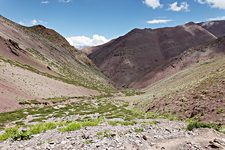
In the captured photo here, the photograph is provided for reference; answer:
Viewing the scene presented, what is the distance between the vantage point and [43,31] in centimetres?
18975

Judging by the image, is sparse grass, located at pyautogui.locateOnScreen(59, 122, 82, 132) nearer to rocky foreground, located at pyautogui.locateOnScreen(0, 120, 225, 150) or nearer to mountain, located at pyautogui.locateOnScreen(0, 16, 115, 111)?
rocky foreground, located at pyautogui.locateOnScreen(0, 120, 225, 150)

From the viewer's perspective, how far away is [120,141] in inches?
717

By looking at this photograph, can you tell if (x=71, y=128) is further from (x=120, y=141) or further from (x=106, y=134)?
(x=120, y=141)

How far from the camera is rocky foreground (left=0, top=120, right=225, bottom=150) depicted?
17391 millimetres

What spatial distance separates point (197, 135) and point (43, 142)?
11576 millimetres

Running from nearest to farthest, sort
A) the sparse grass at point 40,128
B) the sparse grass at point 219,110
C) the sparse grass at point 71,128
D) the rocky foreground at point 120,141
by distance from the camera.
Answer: the rocky foreground at point 120,141
the sparse grass at point 71,128
the sparse grass at point 40,128
the sparse grass at point 219,110

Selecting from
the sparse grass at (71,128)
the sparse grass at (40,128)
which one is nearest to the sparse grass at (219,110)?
the sparse grass at (71,128)

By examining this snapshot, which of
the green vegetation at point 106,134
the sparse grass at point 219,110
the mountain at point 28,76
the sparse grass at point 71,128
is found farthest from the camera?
the mountain at point 28,76

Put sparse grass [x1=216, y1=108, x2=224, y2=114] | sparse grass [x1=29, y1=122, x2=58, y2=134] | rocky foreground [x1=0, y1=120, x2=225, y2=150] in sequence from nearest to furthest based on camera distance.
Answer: rocky foreground [x1=0, y1=120, x2=225, y2=150], sparse grass [x1=29, y1=122, x2=58, y2=134], sparse grass [x1=216, y1=108, x2=224, y2=114]

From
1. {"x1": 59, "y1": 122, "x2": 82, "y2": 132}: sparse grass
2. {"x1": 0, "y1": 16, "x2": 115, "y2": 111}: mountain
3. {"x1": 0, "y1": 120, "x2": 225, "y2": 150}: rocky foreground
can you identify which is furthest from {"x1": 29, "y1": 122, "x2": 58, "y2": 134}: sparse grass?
{"x1": 0, "y1": 16, "x2": 115, "y2": 111}: mountain

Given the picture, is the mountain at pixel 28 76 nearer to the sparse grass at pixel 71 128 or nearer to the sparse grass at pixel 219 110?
the sparse grass at pixel 71 128

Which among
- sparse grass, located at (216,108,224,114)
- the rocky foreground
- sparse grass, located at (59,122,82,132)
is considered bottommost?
sparse grass, located at (216,108,224,114)

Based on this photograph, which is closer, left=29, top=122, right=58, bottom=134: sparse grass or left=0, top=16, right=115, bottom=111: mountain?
left=29, top=122, right=58, bottom=134: sparse grass

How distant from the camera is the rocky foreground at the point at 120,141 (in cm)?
1739
